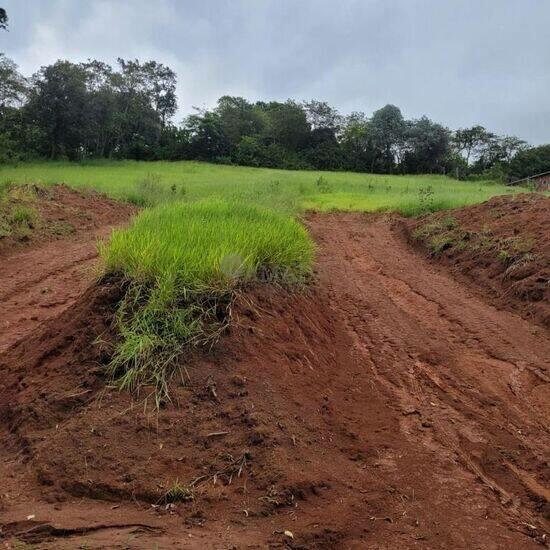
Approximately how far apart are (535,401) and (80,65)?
119 ft

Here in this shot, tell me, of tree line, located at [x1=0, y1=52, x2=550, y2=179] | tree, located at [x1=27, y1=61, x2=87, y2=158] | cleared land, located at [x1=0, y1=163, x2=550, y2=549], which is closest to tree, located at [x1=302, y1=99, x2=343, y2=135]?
tree line, located at [x1=0, y1=52, x2=550, y2=179]

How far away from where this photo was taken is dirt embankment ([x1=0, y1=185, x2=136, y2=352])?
623cm

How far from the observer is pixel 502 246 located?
834cm

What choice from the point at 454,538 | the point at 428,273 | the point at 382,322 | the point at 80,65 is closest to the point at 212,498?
the point at 454,538

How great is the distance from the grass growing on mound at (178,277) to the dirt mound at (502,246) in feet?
9.42

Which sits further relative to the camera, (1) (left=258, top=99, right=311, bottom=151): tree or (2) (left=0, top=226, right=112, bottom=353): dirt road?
(1) (left=258, top=99, right=311, bottom=151): tree

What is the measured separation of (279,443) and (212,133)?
4461 cm

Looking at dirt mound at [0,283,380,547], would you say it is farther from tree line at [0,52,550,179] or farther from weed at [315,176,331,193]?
tree line at [0,52,550,179]

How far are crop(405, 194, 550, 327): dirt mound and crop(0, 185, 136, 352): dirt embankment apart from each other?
5052mm

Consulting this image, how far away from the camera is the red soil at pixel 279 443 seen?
2.52 metres

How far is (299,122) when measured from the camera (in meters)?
51.9

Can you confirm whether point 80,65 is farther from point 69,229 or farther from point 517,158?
point 517,158

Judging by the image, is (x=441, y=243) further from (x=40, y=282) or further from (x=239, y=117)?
(x=239, y=117)

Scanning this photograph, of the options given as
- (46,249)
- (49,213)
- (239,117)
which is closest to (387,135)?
(239,117)
